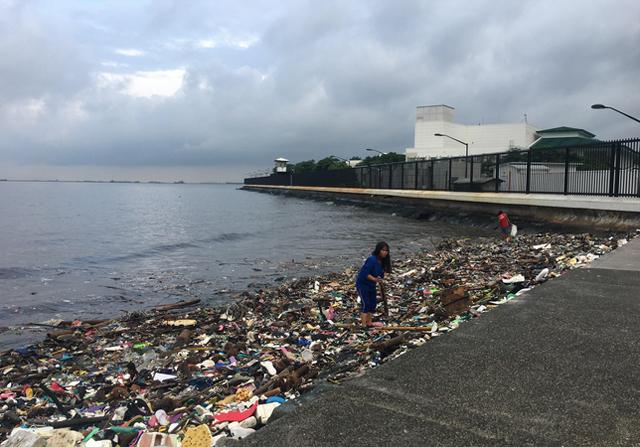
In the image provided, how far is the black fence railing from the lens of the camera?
64.0 feet

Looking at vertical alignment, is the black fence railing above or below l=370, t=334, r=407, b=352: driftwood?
above

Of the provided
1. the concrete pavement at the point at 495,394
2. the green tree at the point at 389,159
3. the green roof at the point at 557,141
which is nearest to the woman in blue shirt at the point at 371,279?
the concrete pavement at the point at 495,394

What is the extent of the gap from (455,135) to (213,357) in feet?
409

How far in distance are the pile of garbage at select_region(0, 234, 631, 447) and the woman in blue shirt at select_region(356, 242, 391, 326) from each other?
310mm

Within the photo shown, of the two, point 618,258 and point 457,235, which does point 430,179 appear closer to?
point 457,235

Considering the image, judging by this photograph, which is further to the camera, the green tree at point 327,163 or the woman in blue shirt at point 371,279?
the green tree at point 327,163

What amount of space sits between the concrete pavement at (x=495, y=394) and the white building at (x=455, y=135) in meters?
114

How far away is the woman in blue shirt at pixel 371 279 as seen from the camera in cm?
764

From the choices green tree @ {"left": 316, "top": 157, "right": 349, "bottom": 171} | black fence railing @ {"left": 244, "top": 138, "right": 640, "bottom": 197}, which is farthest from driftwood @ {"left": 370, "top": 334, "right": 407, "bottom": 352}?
green tree @ {"left": 316, "top": 157, "right": 349, "bottom": 171}

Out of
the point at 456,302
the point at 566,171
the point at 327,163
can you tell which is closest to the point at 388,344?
the point at 456,302

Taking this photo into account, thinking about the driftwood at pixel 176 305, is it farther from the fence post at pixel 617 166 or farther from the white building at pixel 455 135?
the white building at pixel 455 135

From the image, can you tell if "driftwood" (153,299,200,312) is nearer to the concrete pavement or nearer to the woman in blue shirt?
the woman in blue shirt

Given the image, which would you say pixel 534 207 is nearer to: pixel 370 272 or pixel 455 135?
pixel 370 272

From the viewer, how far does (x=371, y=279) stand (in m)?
7.62
